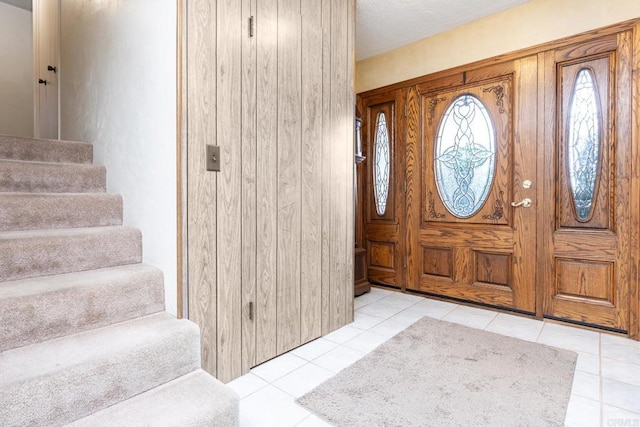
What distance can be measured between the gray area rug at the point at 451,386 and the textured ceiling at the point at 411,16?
280 cm

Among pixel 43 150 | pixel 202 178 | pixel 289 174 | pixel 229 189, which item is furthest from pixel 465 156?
pixel 43 150

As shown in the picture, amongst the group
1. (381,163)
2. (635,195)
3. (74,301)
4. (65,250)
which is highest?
(381,163)

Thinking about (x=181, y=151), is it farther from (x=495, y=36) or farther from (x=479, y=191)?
(x=495, y=36)

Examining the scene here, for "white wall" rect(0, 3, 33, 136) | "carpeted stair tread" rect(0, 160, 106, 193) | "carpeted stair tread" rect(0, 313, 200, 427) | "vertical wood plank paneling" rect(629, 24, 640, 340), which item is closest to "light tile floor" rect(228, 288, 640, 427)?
"vertical wood plank paneling" rect(629, 24, 640, 340)

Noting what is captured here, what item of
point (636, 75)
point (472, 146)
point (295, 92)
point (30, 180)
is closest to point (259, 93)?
point (295, 92)

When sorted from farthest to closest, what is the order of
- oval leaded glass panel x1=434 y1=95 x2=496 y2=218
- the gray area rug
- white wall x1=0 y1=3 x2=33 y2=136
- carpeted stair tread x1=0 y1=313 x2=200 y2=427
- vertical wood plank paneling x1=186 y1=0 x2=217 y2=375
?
white wall x1=0 y1=3 x2=33 y2=136
oval leaded glass panel x1=434 y1=95 x2=496 y2=218
vertical wood plank paneling x1=186 y1=0 x2=217 y2=375
the gray area rug
carpeted stair tread x1=0 y1=313 x2=200 y2=427

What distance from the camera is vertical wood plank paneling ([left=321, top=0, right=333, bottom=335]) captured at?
2383 mm

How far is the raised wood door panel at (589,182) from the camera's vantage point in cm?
240

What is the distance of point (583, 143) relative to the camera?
2.56 meters

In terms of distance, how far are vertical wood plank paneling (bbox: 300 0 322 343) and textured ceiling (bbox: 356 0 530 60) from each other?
0.90 meters

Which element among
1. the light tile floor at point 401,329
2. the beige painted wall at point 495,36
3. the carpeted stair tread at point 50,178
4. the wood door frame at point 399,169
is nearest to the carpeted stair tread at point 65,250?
the carpeted stair tread at point 50,178

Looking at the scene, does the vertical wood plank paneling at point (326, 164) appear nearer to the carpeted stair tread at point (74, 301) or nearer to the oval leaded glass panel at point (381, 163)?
the carpeted stair tread at point (74, 301)

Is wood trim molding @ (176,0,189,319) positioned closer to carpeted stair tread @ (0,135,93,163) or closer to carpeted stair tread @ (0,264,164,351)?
carpeted stair tread @ (0,264,164,351)

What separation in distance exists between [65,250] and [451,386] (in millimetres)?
2122
